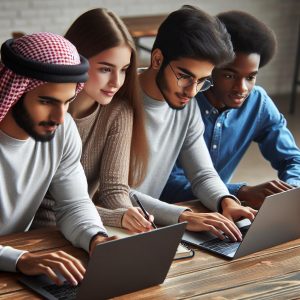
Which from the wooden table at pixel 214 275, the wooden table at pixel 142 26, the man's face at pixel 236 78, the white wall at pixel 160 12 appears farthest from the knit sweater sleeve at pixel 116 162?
the white wall at pixel 160 12

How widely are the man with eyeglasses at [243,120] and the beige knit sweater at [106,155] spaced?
16.2 inches

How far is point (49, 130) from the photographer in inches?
78.0

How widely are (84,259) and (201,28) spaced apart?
86 centimetres

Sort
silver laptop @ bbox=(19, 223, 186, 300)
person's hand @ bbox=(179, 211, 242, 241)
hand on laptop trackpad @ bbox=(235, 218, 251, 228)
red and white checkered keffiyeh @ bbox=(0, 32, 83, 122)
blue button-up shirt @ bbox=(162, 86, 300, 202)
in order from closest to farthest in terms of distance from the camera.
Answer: silver laptop @ bbox=(19, 223, 186, 300), red and white checkered keffiyeh @ bbox=(0, 32, 83, 122), person's hand @ bbox=(179, 211, 242, 241), hand on laptop trackpad @ bbox=(235, 218, 251, 228), blue button-up shirt @ bbox=(162, 86, 300, 202)

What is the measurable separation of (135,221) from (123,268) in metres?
0.38

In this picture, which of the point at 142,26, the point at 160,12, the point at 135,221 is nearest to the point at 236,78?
the point at 135,221

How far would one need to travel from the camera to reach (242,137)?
2998 mm

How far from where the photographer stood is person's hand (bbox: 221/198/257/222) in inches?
90.3

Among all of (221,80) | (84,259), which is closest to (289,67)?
(221,80)

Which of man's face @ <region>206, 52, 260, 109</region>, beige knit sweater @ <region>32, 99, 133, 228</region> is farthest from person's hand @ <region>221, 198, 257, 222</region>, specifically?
man's face @ <region>206, 52, 260, 109</region>

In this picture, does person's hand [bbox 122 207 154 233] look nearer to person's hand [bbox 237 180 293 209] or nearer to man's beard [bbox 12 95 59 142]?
man's beard [bbox 12 95 59 142]

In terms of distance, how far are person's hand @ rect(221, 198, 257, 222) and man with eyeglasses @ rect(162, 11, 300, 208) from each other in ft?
0.49

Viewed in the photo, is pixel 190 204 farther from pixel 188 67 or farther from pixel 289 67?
pixel 289 67

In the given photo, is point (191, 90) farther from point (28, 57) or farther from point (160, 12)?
point (160, 12)
